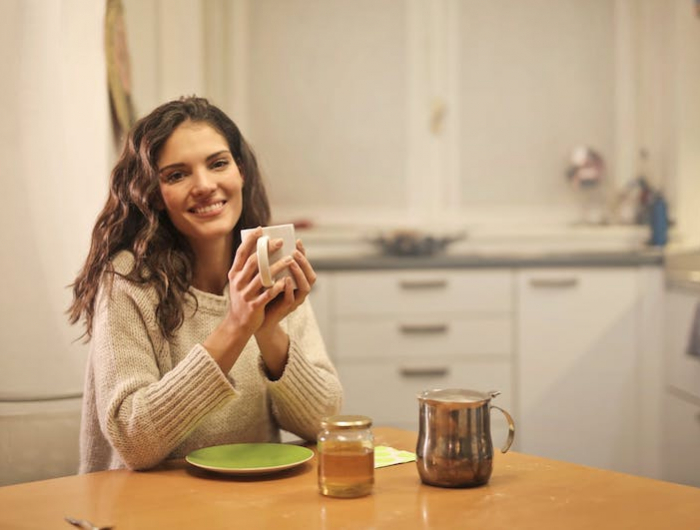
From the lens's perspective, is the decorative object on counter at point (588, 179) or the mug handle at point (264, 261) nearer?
the mug handle at point (264, 261)

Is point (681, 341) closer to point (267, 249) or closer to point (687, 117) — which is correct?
point (687, 117)

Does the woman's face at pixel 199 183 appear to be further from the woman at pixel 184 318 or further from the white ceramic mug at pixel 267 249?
the white ceramic mug at pixel 267 249

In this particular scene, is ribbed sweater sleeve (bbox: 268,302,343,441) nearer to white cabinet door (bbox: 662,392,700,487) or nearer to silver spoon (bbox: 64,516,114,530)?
silver spoon (bbox: 64,516,114,530)

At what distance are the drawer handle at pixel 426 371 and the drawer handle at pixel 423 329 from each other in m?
0.14

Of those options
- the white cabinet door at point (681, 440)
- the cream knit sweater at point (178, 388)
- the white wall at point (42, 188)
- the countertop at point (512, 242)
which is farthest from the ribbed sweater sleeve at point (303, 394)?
the countertop at point (512, 242)

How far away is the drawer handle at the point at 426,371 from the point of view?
357cm

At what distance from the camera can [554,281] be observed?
3592 millimetres

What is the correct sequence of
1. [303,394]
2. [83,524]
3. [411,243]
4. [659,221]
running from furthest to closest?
1. [659,221]
2. [411,243]
3. [303,394]
4. [83,524]

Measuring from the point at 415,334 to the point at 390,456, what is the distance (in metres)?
2.23

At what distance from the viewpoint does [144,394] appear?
140cm

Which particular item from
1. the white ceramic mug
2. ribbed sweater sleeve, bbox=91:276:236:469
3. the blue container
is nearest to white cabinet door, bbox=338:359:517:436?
the blue container

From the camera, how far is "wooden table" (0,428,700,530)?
1034 mm

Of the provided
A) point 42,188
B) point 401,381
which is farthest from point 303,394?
point 401,381

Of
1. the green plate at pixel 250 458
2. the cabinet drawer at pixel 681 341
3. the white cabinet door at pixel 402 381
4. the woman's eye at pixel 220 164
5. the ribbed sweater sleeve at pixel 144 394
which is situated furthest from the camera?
the white cabinet door at pixel 402 381
